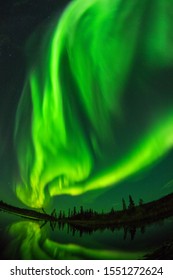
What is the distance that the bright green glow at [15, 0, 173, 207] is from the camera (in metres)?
2.42

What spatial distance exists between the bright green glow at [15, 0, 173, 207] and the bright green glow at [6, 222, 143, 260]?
195 mm

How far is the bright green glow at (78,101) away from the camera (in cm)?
242

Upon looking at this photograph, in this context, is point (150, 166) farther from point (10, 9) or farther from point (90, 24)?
point (10, 9)

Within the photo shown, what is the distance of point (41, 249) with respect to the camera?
239cm

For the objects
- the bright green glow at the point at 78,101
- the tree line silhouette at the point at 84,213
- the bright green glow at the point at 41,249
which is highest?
the bright green glow at the point at 78,101

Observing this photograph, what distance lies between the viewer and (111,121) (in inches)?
95.2

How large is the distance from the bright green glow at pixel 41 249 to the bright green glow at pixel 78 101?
195mm

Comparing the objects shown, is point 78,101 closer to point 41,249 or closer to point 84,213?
point 84,213

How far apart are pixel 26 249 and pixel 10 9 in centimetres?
177

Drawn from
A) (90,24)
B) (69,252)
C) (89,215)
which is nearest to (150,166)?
(89,215)

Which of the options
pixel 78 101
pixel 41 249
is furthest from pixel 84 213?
pixel 78 101

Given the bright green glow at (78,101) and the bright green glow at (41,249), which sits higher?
the bright green glow at (78,101)

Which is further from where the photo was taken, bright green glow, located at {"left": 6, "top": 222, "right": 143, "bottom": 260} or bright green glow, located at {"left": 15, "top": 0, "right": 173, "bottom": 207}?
bright green glow, located at {"left": 15, "top": 0, "right": 173, "bottom": 207}
